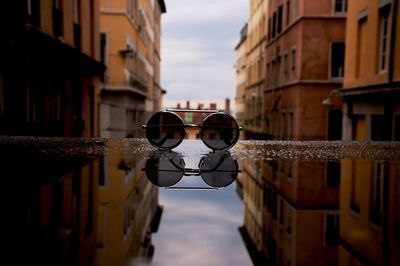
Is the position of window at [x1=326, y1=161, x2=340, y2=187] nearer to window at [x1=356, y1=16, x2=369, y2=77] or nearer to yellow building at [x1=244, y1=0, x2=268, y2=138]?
→ window at [x1=356, y1=16, x2=369, y2=77]

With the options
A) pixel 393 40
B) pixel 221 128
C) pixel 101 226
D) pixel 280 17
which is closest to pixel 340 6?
pixel 280 17

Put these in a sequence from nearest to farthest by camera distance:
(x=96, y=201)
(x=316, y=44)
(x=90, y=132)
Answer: (x=96, y=201), (x=90, y=132), (x=316, y=44)

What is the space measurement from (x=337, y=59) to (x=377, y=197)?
21221mm

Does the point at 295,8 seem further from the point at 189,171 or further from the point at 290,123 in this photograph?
the point at 189,171

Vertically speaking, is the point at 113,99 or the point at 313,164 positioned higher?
the point at 113,99

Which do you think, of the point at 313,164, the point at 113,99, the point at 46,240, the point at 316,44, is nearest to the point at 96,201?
the point at 46,240

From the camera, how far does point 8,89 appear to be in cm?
1260

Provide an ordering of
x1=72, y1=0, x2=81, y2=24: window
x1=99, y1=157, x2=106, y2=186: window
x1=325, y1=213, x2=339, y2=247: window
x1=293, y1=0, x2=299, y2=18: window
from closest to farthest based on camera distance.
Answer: x1=325, y1=213, x2=339, y2=247: window, x1=99, y1=157, x2=106, y2=186: window, x1=72, y1=0, x2=81, y2=24: window, x1=293, y1=0, x2=299, y2=18: window

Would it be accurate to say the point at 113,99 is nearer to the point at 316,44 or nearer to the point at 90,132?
the point at 90,132

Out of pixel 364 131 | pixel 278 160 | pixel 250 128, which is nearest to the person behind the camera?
pixel 278 160

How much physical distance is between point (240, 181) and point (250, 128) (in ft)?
130

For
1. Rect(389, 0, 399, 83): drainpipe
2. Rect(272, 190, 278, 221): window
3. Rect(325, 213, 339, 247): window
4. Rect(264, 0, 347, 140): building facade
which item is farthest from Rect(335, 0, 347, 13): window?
Rect(325, 213, 339, 247): window

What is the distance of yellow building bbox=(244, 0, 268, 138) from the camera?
1553 inches

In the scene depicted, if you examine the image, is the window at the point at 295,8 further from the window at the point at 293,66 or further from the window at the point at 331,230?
the window at the point at 331,230
